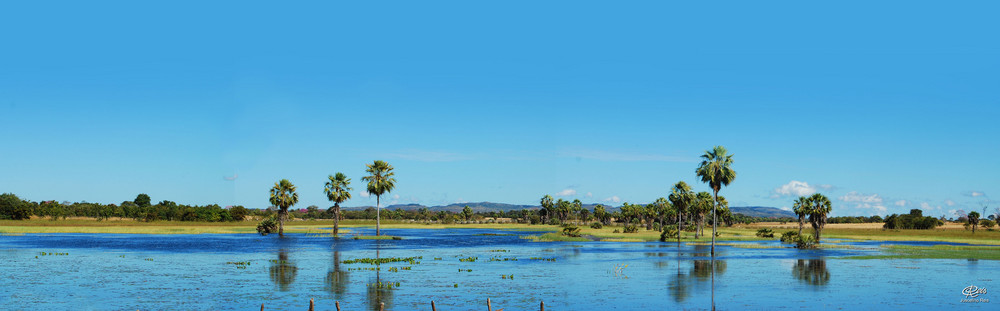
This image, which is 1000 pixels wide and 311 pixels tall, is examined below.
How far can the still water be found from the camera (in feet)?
120

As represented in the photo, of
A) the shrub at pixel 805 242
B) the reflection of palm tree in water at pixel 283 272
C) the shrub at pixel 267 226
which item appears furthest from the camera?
the shrub at pixel 267 226

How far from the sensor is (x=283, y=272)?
173ft

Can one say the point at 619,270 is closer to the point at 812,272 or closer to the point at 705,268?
the point at 705,268

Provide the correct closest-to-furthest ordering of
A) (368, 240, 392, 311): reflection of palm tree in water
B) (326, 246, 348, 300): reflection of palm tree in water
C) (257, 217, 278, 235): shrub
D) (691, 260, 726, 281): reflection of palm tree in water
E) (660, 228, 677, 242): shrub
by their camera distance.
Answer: (368, 240, 392, 311): reflection of palm tree in water → (326, 246, 348, 300): reflection of palm tree in water → (691, 260, 726, 281): reflection of palm tree in water → (660, 228, 677, 242): shrub → (257, 217, 278, 235): shrub

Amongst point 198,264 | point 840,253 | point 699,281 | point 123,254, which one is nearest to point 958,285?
point 699,281

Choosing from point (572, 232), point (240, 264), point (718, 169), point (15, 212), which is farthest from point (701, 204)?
point (15, 212)

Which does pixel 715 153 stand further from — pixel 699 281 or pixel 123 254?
pixel 123 254

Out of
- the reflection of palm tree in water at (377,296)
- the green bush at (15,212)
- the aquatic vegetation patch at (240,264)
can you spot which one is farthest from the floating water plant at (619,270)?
the green bush at (15,212)

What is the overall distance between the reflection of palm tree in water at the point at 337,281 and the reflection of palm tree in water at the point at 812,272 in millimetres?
29588

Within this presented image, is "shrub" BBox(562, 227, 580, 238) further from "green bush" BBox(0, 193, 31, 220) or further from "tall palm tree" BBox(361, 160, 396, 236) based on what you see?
"green bush" BBox(0, 193, 31, 220)

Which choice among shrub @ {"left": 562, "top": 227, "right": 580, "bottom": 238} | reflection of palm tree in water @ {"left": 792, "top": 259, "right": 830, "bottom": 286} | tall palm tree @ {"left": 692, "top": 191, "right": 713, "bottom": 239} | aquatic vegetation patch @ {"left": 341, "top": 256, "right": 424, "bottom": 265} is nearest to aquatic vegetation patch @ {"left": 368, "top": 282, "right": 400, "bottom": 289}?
aquatic vegetation patch @ {"left": 341, "top": 256, "right": 424, "bottom": 265}

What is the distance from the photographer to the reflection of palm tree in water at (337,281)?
39.9 metres

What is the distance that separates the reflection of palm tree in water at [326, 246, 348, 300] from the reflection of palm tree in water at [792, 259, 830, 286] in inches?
1165

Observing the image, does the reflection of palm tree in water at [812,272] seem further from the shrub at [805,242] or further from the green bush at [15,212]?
the green bush at [15,212]
